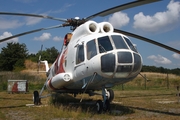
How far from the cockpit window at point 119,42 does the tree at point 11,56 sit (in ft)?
171

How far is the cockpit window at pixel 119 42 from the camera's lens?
7.99 metres

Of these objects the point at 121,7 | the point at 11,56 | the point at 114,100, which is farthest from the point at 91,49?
the point at 11,56

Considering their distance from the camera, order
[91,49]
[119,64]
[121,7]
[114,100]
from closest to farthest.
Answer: [119,64] < [91,49] < [121,7] < [114,100]

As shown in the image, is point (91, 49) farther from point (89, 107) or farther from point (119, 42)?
point (89, 107)

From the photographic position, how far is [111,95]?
1259 cm

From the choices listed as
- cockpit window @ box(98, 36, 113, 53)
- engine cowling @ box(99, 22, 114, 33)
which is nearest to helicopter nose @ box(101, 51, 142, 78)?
cockpit window @ box(98, 36, 113, 53)

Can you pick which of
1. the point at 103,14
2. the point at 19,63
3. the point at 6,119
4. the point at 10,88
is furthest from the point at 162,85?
Result: the point at 19,63

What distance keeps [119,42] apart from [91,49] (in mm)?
1021

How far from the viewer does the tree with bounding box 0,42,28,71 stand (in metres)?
60.3

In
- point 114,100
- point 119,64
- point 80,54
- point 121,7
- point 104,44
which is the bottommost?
point 114,100

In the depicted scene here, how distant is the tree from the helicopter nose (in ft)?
172

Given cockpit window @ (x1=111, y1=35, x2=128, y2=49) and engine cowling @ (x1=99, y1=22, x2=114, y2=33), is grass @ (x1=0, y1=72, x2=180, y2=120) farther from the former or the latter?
engine cowling @ (x1=99, y1=22, x2=114, y2=33)

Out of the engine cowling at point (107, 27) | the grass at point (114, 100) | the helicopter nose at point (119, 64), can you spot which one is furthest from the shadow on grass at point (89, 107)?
the engine cowling at point (107, 27)

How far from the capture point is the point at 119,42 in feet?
26.9
